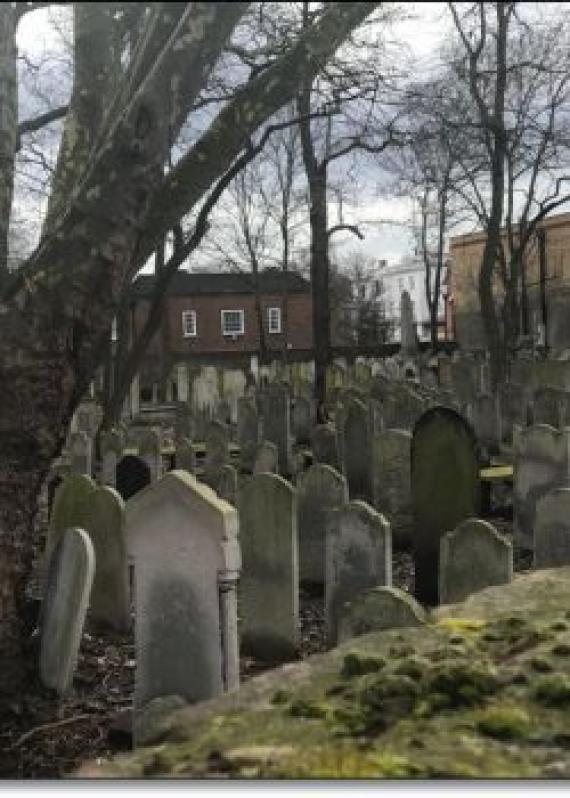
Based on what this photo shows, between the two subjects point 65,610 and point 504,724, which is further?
point 65,610

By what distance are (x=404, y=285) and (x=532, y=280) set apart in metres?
2.45

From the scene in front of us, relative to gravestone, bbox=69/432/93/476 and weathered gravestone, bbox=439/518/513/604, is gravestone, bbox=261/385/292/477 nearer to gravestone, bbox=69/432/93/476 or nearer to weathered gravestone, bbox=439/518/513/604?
gravestone, bbox=69/432/93/476

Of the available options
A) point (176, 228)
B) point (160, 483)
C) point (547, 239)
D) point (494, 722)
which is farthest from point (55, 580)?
point (547, 239)

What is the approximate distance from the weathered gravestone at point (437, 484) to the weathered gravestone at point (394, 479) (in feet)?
4.41

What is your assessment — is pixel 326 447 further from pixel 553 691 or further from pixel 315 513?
pixel 553 691

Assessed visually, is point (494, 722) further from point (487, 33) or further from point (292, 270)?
point (487, 33)

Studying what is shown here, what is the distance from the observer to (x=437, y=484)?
5.19 meters

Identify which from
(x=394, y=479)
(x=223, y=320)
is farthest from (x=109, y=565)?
(x=394, y=479)

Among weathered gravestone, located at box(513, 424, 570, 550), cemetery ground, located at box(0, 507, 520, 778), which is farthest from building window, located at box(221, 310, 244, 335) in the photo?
weathered gravestone, located at box(513, 424, 570, 550)

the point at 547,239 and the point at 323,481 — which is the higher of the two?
the point at 547,239

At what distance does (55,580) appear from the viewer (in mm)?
3873

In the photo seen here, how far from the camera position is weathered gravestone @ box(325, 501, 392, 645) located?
13.9 feet

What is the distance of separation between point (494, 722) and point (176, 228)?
2.40 meters

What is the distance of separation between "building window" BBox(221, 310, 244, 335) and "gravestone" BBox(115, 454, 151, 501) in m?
3.04
